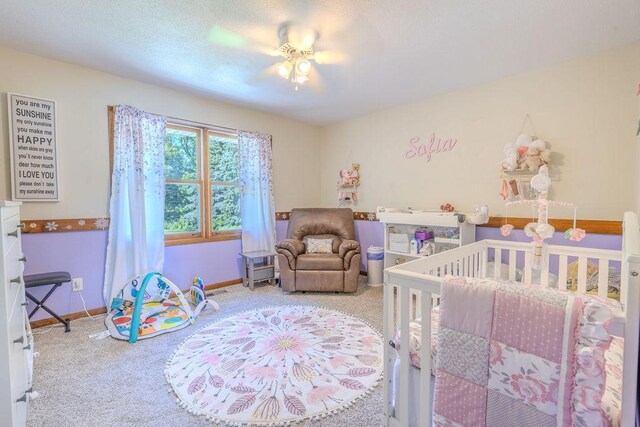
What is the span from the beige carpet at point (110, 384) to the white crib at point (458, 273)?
0.40 metres

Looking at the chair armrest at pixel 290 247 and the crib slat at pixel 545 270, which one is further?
the chair armrest at pixel 290 247

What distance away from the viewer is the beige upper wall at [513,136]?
7.58 feet

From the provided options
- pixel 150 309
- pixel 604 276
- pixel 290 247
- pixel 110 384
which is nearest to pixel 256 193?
pixel 290 247

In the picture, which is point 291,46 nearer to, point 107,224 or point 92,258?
point 107,224

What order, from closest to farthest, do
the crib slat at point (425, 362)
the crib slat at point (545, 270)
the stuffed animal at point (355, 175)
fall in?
the crib slat at point (425, 362)
the crib slat at point (545, 270)
the stuffed animal at point (355, 175)

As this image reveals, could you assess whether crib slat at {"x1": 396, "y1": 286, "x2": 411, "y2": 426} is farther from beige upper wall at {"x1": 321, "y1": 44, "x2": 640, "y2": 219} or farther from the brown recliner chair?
beige upper wall at {"x1": 321, "y1": 44, "x2": 640, "y2": 219}

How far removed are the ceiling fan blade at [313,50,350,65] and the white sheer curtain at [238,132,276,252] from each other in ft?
5.50

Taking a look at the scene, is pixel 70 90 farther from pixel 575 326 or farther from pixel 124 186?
pixel 575 326

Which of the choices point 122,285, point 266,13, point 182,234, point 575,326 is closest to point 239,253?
point 182,234

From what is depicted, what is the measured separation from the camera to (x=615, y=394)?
921 mm

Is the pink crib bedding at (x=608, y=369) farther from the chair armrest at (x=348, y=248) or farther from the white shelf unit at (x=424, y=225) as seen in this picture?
the chair armrest at (x=348, y=248)

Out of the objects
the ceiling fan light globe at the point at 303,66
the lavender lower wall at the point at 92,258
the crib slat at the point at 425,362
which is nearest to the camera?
the crib slat at the point at 425,362

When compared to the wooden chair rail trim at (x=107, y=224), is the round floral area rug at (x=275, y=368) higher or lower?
lower

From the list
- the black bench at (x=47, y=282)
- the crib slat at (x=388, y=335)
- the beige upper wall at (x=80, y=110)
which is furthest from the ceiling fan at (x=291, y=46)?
the black bench at (x=47, y=282)
